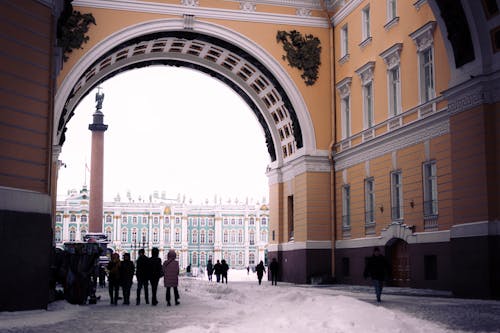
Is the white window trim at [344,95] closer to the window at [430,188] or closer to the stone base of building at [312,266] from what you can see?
the stone base of building at [312,266]

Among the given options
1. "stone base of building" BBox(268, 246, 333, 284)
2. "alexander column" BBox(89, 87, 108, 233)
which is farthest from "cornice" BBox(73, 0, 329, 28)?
"alexander column" BBox(89, 87, 108, 233)

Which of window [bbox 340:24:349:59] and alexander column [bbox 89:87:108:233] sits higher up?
window [bbox 340:24:349:59]

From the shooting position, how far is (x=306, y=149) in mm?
34812

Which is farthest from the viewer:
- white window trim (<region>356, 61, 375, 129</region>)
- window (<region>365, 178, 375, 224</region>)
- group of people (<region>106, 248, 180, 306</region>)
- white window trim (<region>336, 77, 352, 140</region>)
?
white window trim (<region>336, 77, 352, 140</region>)

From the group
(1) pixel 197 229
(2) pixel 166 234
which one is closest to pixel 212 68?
(2) pixel 166 234

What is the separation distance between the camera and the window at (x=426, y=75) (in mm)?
26297

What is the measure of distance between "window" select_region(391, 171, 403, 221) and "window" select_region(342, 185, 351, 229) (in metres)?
4.63

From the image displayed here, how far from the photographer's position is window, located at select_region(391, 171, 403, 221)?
2831 centimetres

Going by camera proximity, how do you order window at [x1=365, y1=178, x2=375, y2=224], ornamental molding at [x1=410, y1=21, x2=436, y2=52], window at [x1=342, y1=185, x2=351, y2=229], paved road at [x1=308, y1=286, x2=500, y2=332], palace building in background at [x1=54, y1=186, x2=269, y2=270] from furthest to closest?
palace building in background at [x1=54, y1=186, x2=269, y2=270]
window at [x1=342, y1=185, x2=351, y2=229]
window at [x1=365, y1=178, x2=375, y2=224]
ornamental molding at [x1=410, y1=21, x2=436, y2=52]
paved road at [x1=308, y1=286, x2=500, y2=332]

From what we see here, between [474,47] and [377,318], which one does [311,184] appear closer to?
[474,47]

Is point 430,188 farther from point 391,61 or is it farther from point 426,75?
point 391,61

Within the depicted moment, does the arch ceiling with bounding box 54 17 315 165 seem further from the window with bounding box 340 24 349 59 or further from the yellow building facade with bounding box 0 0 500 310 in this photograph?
the window with bounding box 340 24 349 59

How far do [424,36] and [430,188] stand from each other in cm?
A: 575

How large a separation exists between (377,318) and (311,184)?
893 inches
